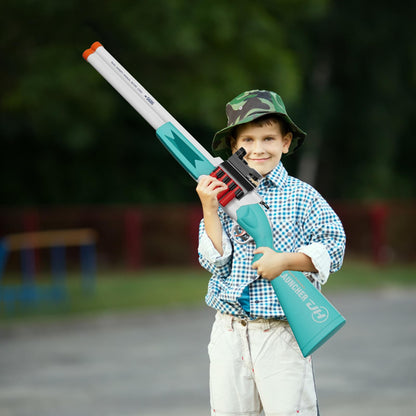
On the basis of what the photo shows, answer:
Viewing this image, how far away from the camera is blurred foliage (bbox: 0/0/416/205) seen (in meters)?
12.5

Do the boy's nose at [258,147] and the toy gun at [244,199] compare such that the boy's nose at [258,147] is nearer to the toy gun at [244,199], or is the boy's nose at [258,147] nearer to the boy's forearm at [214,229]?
the toy gun at [244,199]

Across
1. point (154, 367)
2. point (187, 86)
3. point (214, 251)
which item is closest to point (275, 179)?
point (214, 251)

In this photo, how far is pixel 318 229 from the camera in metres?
2.99

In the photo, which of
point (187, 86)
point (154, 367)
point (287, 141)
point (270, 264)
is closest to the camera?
point (270, 264)

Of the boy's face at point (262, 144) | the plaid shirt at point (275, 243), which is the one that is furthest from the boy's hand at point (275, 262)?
the boy's face at point (262, 144)

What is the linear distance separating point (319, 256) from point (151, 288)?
12450 mm

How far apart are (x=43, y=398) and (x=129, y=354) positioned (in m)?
2.18

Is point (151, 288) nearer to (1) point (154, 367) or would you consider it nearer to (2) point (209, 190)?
(1) point (154, 367)

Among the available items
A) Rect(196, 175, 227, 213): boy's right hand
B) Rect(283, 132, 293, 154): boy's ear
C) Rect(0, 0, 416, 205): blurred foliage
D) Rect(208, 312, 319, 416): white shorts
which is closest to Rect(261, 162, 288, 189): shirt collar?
Rect(283, 132, 293, 154): boy's ear

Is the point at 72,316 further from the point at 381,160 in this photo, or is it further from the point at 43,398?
the point at 381,160

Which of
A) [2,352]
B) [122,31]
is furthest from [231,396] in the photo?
[122,31]

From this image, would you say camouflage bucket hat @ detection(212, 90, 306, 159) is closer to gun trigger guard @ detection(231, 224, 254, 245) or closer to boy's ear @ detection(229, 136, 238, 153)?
boy's ear @ detection(229, 136, 238, 153)

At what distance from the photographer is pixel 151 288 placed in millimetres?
15188

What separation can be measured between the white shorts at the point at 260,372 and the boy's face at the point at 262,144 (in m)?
0.57
